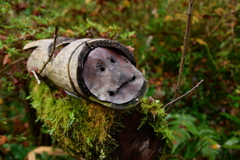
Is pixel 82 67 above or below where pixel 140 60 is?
above

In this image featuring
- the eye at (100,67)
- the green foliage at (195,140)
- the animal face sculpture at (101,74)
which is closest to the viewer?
the animal face sculpture at (101,74)

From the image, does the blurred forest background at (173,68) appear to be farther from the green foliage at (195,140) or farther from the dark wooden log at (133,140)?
the dark wooden log at (133,140)

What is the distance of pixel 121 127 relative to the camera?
1.71 meters

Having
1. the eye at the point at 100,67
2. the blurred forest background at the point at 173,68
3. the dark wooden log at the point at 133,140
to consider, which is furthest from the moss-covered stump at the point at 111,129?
the blurred forest background at the point at 173,68

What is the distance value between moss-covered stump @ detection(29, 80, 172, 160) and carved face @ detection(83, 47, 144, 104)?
15cm

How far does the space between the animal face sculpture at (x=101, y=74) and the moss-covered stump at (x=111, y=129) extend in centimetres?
15

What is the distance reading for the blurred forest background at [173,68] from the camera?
3246 millimetres

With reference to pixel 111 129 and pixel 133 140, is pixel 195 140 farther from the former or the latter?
pixel 111 129

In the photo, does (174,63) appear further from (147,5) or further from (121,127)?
(121,127)

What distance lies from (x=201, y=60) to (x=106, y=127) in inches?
158

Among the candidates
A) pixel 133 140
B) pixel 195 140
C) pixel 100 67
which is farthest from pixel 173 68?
pixel 100 67

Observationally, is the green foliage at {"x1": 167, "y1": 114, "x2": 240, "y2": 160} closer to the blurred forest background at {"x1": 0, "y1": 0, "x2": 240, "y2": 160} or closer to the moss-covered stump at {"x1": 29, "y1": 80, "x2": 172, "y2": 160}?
the blurred forest background at {"x1": 0, "y1": 0, "x2": 240, "y2": 160}

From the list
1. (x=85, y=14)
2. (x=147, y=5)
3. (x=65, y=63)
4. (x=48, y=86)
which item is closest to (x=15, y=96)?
(x=48, y=86)

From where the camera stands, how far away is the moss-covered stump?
5.46 feet
